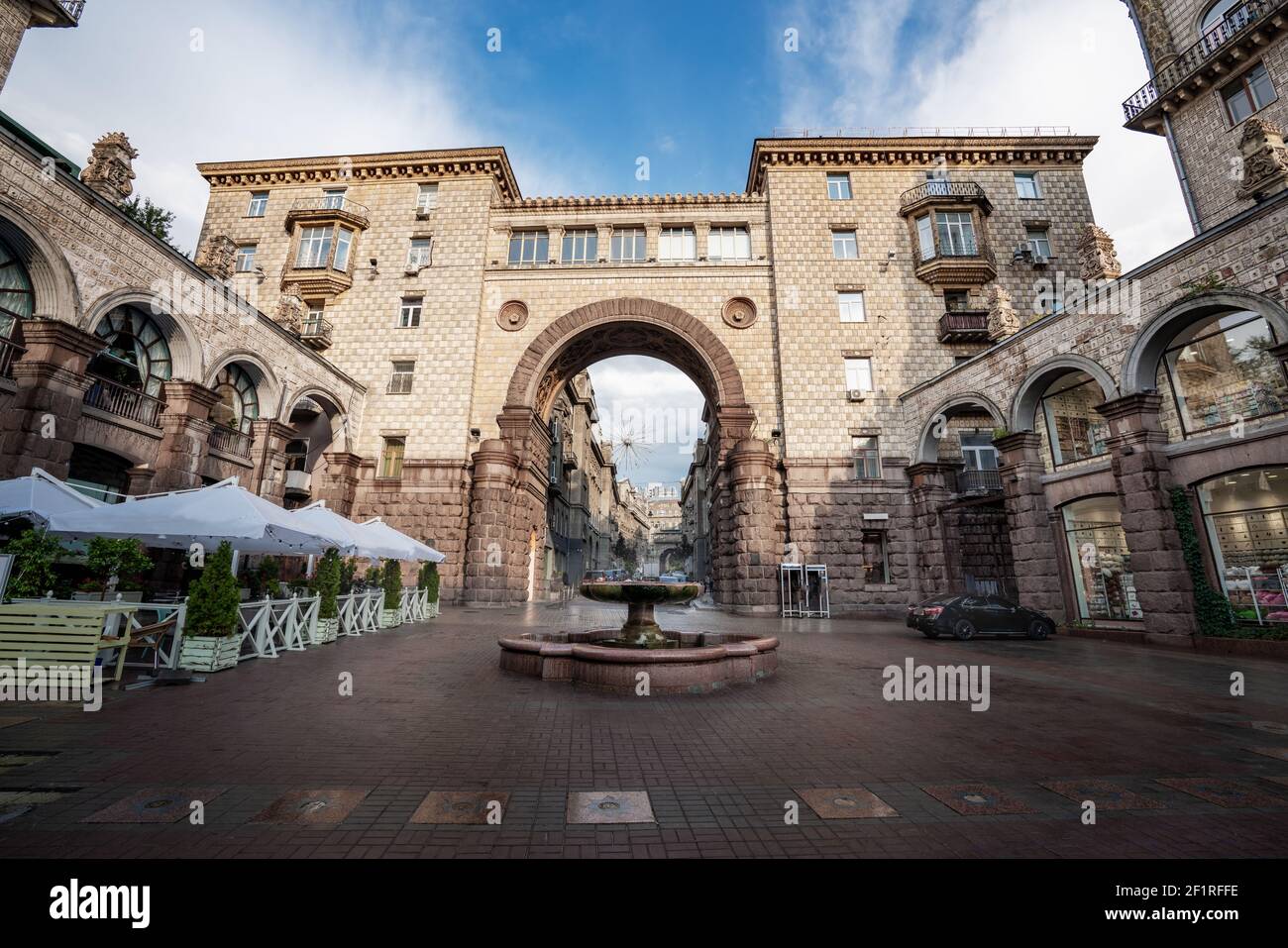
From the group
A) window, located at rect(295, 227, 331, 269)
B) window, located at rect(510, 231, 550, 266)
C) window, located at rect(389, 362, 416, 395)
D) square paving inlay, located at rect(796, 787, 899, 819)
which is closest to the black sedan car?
square paving inlay, located at rect(796, 787, 899, 819)

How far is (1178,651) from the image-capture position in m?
11.5

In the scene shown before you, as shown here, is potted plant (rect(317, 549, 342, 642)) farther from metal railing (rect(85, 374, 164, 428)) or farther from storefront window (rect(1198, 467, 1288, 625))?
storefront window (rect(1198, 467, 1288, 625))

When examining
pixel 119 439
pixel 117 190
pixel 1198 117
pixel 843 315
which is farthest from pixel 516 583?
pixel 1198 117

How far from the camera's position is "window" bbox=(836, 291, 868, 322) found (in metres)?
23.3

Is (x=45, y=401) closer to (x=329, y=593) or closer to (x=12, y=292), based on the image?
(x=12, y=292)

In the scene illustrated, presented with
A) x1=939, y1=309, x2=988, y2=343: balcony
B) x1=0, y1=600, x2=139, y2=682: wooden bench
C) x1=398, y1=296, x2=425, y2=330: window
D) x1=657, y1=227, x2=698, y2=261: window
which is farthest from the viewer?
x1=657, y1=227, x2=698, y2=261: window

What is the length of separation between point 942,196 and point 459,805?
29.0 metres

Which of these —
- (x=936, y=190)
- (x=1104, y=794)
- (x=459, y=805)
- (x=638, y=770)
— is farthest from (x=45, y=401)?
(x=936, y=190)

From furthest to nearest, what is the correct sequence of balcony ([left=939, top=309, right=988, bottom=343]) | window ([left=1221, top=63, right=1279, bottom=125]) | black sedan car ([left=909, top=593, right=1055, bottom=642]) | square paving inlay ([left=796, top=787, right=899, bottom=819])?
balcony ([left=939, top=309, right=988, bottom=343]) < window ([left=1221, top=63, right=1279, bottom=125]) < black sedan car ([left=909, top=593, right=1055, bottom=642]) < square paving inlay ([left=796, top=787, right=899, bottom=819])

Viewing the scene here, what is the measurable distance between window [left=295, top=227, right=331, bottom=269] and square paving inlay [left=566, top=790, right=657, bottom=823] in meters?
28.3

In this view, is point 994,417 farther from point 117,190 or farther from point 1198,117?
point 117,190

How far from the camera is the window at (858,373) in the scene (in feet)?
74.4
